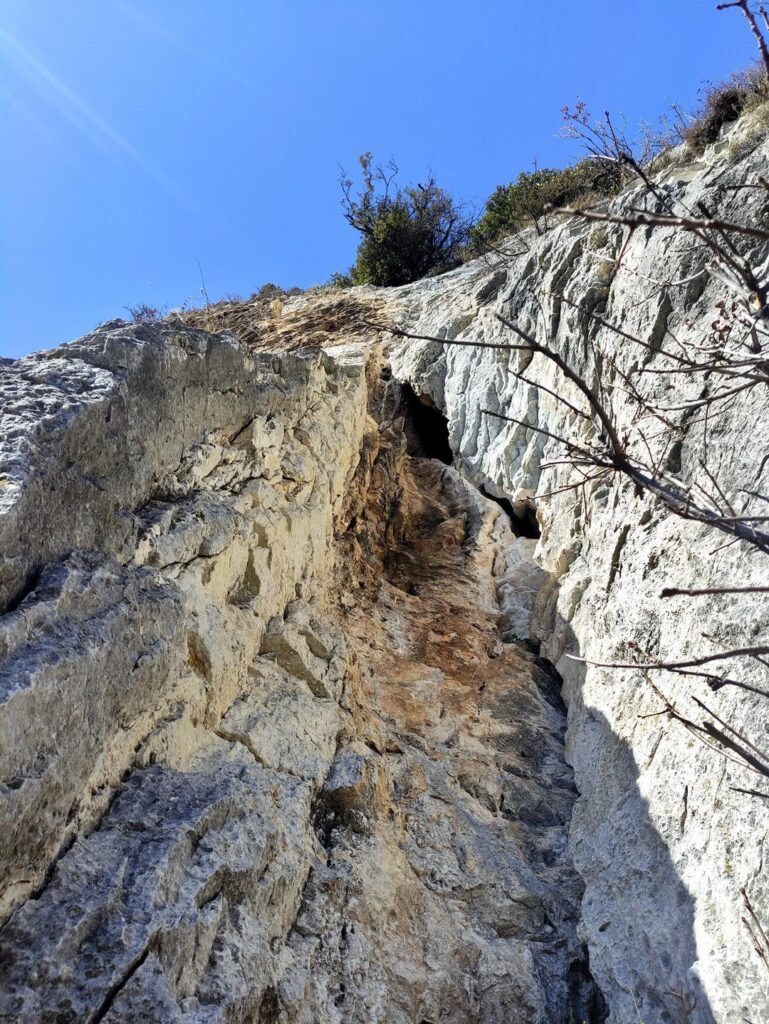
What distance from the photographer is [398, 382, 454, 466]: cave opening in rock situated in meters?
10.9

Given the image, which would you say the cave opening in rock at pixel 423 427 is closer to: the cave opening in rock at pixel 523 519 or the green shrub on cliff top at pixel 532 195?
the cave opening in rock at pixel 523 519

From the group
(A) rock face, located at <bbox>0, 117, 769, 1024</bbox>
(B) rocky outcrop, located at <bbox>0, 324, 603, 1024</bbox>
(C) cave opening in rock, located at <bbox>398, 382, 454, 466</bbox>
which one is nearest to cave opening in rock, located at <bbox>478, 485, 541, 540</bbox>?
(A) rock face, located at <bbox>0, 117, 769, 1024</bbox>

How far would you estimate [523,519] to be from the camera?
904 cm

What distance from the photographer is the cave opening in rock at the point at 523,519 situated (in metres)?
8.82

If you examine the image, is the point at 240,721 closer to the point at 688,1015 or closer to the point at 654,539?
the point at 688,1015

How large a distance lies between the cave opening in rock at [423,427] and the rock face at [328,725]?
113 inches

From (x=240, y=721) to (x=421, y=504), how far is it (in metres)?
5.30

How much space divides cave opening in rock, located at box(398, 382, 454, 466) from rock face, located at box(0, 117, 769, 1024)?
9.46ft

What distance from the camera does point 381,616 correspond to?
24.5 ft

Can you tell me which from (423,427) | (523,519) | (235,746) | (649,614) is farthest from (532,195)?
(235,746)

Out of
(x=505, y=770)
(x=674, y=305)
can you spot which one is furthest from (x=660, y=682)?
(x=674, y=305)

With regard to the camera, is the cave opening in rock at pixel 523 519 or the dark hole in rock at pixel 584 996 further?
the cave opening in rock at pixel 523 519

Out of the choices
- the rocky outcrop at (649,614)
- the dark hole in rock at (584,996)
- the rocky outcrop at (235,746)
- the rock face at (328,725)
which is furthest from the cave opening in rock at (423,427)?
the dark hole in rock at (584,996)

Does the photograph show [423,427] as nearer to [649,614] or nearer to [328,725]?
[649,614]
